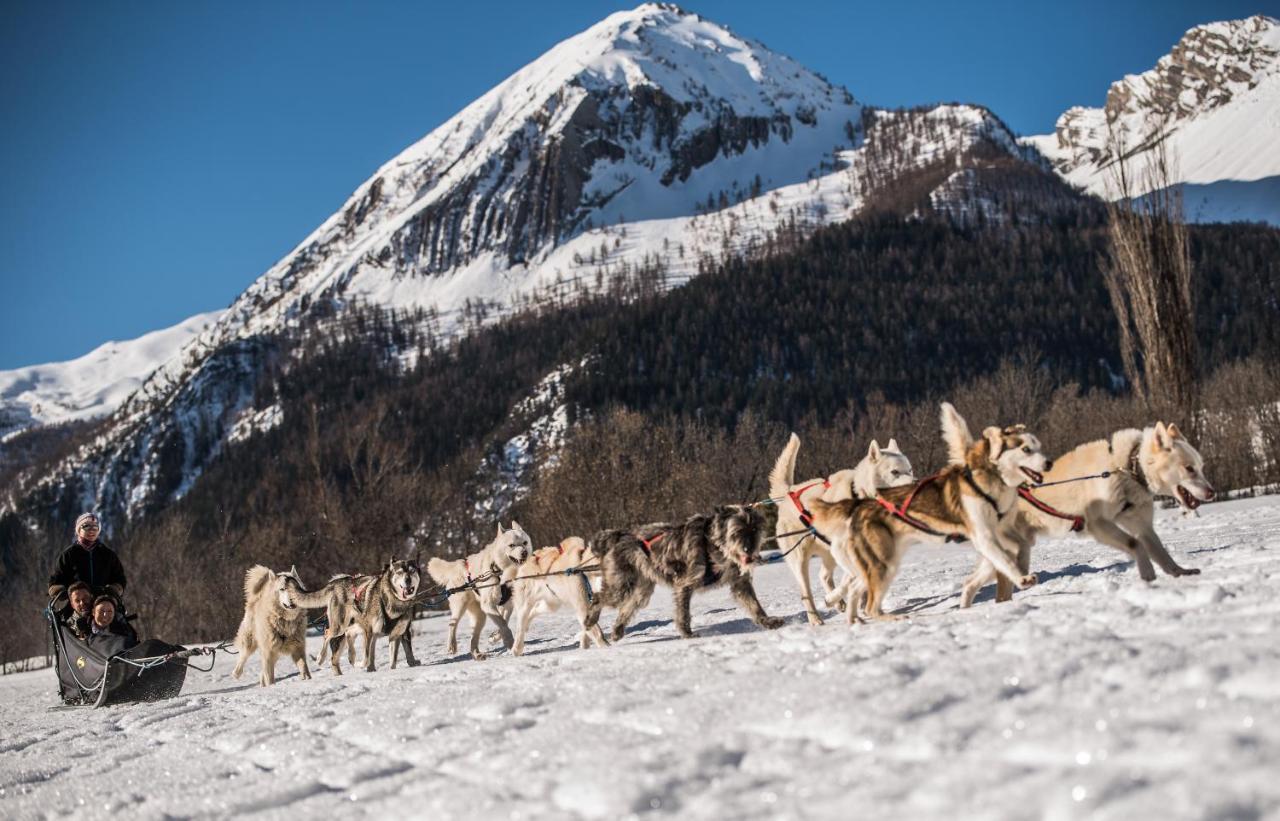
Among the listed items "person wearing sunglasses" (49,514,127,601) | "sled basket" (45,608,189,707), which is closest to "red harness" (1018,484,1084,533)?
"sled basket" (45,608,189,707)

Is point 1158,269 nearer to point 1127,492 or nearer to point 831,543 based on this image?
point 1127,492

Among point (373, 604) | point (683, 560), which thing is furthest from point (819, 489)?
point (373, 604)

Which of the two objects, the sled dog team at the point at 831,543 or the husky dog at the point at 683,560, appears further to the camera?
the husky dog at the point at 683,560

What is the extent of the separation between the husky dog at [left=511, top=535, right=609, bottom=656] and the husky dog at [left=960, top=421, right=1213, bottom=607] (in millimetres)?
4001

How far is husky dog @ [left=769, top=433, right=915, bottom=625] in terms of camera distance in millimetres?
8914

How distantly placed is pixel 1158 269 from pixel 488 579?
1405cm

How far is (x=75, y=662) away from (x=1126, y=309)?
19.4m

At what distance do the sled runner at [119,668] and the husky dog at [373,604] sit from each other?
147 cm

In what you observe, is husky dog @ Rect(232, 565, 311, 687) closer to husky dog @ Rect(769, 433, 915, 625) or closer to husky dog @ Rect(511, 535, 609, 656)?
husky dog @ Rect(511, 535, 609, 656)

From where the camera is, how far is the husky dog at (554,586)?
9.25 m

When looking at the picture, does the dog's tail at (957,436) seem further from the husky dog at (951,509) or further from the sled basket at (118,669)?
the sled basket at (118,669)

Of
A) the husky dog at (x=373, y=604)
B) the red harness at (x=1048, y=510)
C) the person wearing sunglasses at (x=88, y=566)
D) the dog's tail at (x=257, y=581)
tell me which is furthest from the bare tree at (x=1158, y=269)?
the person wearing sunglasses at (x=88, y=566)

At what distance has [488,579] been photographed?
11.3 meters

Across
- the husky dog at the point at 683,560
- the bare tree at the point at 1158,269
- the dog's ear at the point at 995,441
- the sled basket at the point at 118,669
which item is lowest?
the sled basket at the point at 118,669
